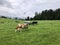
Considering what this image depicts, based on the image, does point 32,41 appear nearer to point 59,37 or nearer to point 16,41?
point 16,41

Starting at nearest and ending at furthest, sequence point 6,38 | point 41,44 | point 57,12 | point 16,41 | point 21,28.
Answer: point 41,44
point 16,41
point 6,38
point 21,28
point 57,12

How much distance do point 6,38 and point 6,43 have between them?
2.87 m

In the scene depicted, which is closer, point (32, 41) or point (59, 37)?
point (32, 41)

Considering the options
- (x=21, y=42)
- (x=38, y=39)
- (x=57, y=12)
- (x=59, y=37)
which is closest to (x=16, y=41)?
(x=21, y=42)

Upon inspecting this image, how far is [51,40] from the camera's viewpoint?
84.4ft

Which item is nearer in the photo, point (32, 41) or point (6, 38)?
point (32, 41)

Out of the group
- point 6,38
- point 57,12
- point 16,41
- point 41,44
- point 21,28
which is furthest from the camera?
point 57,12

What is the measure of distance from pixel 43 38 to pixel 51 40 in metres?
1.43

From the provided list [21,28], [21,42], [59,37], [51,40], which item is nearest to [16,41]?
[21,42]

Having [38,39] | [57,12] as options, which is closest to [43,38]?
[38,39]

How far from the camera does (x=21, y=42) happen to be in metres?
24.8

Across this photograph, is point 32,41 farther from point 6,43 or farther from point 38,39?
point 6,43

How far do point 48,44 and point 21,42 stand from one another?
369 centimetres

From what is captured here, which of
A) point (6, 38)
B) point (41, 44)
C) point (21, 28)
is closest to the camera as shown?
point (41, 44)
